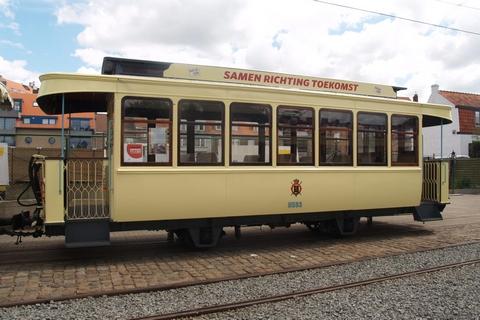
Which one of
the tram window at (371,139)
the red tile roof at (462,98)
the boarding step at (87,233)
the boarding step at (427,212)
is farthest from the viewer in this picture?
the red tile roof at (462,98)

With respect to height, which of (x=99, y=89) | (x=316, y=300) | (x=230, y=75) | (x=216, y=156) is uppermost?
(x=230, y=75)

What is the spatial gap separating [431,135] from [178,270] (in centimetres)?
3632

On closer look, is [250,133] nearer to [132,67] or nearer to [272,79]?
[272,79]

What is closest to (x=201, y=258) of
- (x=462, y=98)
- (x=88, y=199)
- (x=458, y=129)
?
→ (x=88, y=199)

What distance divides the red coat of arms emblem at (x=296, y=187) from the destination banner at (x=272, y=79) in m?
1.81

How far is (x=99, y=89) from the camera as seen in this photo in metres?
7.35

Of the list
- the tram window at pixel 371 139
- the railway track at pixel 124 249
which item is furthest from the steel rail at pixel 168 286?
the tram window at pixel 371 139

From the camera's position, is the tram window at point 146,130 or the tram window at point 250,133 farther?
the tram window at point 250,133

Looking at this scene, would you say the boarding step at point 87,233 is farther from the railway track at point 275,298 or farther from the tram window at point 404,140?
the tram window at point 404,140

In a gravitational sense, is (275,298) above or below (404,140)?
below

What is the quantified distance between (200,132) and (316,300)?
3.48 meters

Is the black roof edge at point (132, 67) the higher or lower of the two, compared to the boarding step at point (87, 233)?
higher

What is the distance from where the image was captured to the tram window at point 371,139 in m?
9.55

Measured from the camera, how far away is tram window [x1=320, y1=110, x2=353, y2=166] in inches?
358
